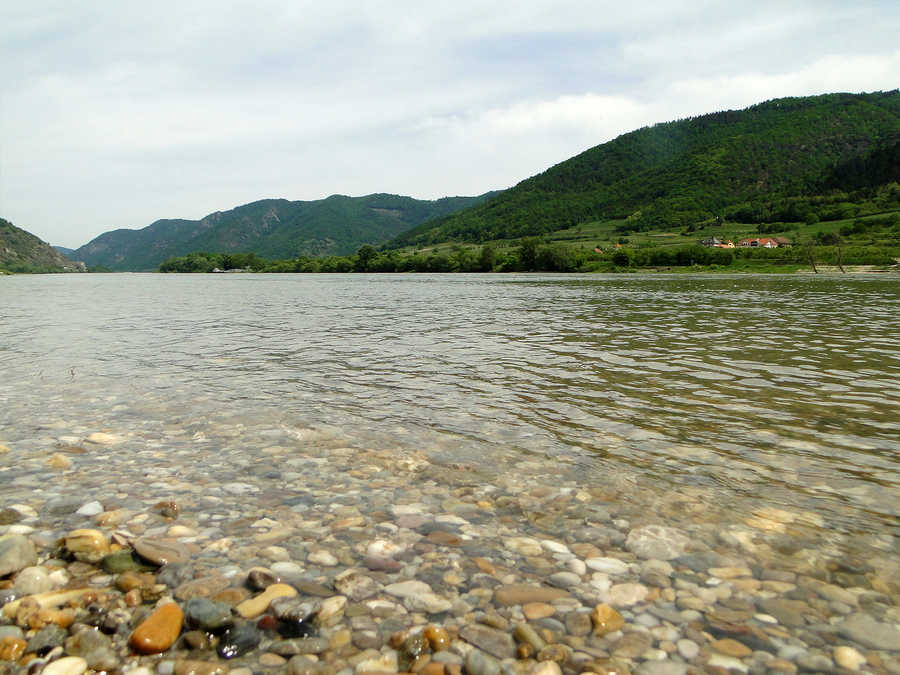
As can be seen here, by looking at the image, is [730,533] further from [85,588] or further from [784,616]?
[85,588]

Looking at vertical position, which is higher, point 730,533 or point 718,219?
point 718,219

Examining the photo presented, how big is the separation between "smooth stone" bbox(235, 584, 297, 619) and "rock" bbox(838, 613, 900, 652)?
4.14m

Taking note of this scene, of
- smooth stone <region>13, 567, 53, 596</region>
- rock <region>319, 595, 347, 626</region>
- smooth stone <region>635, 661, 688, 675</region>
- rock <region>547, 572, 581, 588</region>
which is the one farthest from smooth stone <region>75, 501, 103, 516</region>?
smooth stone <region>635, 661, 688, 675</region>

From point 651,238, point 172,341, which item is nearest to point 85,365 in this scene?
point 172,341

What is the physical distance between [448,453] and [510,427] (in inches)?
66.6

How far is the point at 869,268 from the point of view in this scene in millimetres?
105375

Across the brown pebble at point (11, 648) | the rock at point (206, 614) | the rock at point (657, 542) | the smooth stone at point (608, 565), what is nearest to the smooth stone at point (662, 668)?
the smooth stone at point (608, 565)

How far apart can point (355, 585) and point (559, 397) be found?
7.69m

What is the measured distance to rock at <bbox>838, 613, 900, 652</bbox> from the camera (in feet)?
11.9

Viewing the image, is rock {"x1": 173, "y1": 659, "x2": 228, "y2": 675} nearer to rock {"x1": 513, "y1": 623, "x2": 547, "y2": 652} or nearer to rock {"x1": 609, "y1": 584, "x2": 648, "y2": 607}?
rock {"x1": 513, "y1": 623, "x2": 547, "y2": 652}

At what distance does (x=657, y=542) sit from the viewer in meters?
5.18

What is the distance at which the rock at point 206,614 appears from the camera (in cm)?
377

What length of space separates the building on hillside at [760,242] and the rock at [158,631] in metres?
169

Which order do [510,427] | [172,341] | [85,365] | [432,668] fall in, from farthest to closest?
[172,341]
[85,365]
[510,427]
[432,668]
